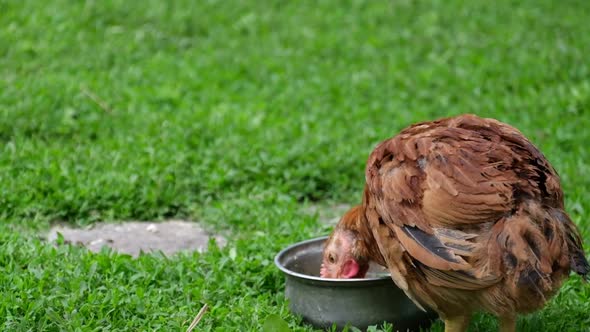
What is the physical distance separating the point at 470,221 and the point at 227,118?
4.20m

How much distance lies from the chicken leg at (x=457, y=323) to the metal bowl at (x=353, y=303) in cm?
39

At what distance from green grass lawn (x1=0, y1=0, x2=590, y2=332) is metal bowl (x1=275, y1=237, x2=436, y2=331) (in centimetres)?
16

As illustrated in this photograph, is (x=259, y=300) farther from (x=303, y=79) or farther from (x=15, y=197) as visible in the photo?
(x=303, y=79)

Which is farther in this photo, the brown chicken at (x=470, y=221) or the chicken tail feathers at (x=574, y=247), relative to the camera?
the chicken tail feathers at (x=574, y=247)

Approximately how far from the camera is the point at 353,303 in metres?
4.67

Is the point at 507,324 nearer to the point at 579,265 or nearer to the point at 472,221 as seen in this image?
the point at 579,265

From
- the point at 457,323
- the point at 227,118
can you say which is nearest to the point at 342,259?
the point at 457,323

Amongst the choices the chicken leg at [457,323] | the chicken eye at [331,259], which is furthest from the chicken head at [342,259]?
the chicken leg at [457,323]

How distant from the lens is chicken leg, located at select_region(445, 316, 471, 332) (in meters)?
4.39

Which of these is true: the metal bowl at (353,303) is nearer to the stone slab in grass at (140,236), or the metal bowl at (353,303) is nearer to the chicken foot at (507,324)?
the chicken foot at (507,324)

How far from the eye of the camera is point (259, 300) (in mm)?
5074

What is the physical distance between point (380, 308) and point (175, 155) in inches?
114

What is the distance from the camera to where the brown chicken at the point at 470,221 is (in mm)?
3977

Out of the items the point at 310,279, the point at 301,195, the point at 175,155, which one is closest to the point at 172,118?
the point at 175,155
